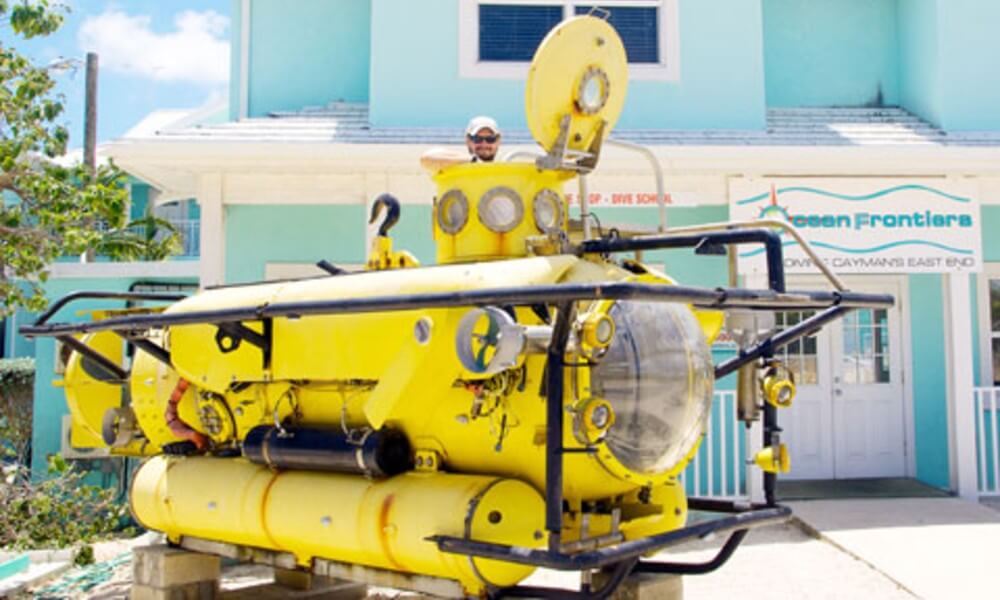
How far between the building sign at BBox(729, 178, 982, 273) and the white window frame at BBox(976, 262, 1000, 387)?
48.6 inches

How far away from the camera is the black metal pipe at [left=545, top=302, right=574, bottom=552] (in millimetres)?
3045

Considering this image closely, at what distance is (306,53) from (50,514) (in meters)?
5.75

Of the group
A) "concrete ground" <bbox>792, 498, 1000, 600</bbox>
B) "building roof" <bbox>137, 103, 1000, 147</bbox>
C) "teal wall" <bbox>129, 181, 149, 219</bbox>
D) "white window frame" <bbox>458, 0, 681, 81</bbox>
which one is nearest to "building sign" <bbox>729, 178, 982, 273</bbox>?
"building roof" <bbox>137, 103, 1000, 147</bbox>

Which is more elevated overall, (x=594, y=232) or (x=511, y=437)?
(x=594, y=232)

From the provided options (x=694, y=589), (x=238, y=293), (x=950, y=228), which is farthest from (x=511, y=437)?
(x=950, y=228)

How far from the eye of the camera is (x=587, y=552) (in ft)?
10.3

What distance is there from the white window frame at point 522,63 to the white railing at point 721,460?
3.43 metres

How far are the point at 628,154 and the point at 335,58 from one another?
4.35 meters

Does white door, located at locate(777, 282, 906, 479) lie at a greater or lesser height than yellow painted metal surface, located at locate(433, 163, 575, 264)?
lesser

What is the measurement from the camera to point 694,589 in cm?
612

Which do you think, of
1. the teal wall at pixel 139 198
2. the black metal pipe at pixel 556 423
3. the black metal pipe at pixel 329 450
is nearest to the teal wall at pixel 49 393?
the black metal pipe at pixel 329 450

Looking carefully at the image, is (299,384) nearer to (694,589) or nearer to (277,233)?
(694,589)

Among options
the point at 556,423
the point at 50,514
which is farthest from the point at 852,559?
the point at 50,514

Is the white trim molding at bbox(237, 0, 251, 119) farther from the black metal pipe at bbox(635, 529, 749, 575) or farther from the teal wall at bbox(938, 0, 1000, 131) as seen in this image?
the black metal pipe at bbox(635, 529, 749, 575)
